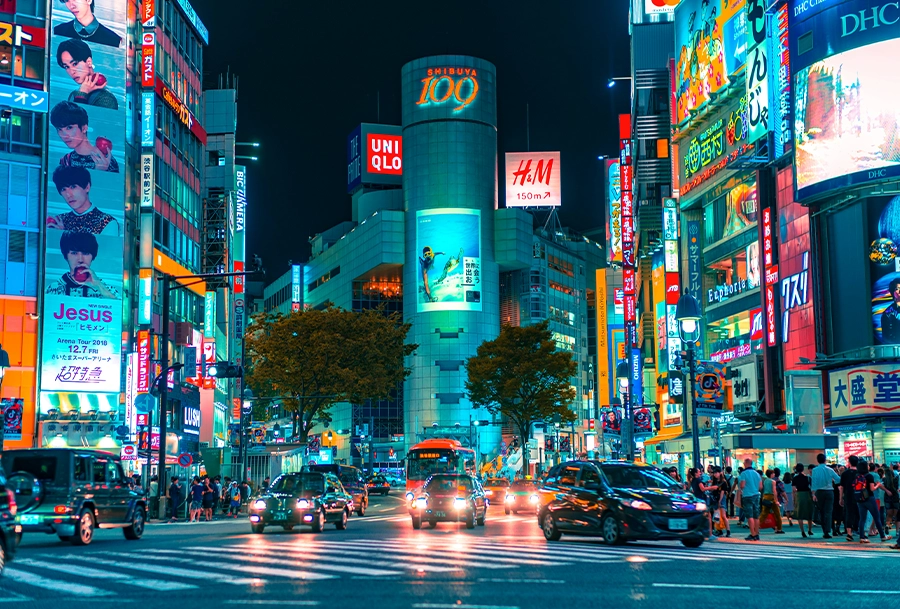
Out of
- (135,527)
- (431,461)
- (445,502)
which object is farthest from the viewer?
(431,461)

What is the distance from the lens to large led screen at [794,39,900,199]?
148 ft

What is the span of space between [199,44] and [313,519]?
53500 mm

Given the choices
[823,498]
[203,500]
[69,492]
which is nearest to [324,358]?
[203,500]

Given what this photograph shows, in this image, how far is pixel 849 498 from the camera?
26.5 meters

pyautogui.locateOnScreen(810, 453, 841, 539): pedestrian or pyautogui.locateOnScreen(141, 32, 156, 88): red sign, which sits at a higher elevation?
pyautogui.locateOnScreen(141, 32, 156, 88): red sign

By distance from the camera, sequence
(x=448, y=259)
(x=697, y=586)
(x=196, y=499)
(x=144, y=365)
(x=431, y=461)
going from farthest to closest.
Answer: (x=448, y=259), (x=431, y=461), (x=144, y=365), (x=196, y=499), (x=697, y=586)

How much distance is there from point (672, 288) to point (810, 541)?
38.2m

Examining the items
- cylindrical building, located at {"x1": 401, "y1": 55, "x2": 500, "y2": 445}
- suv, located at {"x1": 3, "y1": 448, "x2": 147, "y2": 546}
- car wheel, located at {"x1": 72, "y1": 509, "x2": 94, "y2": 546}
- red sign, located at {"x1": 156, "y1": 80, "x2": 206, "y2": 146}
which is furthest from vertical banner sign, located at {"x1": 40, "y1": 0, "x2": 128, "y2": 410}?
cylindrical building, located at {"x1": 401, "y1": 55, "x2": 500, "y2": 445}

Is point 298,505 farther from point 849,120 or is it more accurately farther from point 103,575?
point 849,120

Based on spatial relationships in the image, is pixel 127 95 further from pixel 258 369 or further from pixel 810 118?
pixel 810 118

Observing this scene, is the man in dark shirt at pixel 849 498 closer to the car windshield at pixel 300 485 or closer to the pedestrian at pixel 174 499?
the car windshield at pixel 300 485

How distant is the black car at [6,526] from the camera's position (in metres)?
14.2

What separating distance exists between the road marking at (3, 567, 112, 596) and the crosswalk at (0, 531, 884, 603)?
0.01m

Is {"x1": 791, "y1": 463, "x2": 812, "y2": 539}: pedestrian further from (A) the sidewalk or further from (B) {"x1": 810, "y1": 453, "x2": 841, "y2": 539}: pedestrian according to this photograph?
(B) {"x1": 810, "y1": 453, "x2": 841, "y2": 539}: pedestrian
